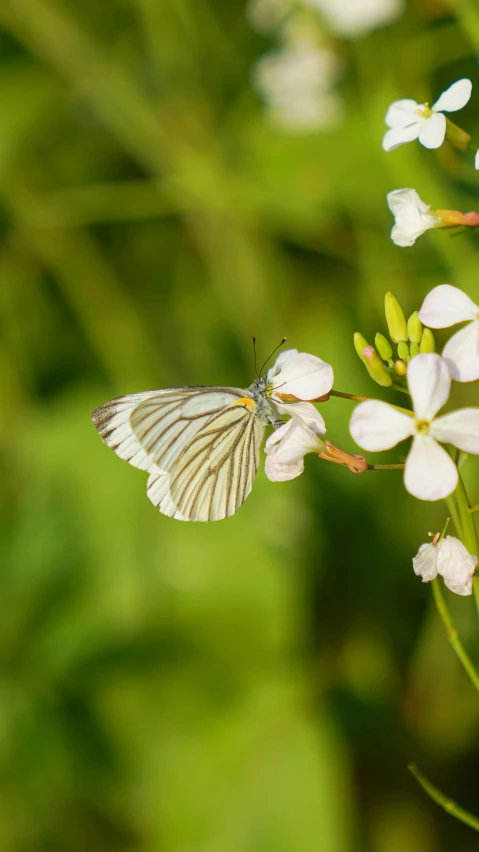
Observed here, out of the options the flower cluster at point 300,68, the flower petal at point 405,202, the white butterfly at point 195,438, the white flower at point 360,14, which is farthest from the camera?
the flower cluster at point 300,68

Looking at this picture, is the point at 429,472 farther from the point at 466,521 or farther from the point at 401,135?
the point at 401,135

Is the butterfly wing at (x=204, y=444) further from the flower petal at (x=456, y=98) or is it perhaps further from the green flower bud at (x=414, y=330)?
the flower petal at (x=456, y=98)

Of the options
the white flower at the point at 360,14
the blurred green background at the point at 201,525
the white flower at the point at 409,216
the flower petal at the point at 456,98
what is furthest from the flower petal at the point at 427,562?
the white flower at the point at 360,14

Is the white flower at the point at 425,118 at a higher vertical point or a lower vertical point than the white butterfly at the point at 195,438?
higher

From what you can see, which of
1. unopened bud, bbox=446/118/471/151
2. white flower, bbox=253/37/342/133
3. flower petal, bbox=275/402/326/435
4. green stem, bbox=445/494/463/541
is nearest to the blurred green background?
white flower, bbox=253/37/342/133

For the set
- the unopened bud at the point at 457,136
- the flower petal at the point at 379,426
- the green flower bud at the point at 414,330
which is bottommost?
→ the flower petal at the point at 379,426

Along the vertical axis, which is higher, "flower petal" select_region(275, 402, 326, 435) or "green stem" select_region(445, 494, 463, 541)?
"flower petal" select_region(275, 402, 326, 435)

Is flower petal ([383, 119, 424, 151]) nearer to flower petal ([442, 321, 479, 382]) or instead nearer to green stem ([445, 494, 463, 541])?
flower petal ([442, 321, 479, 382])
